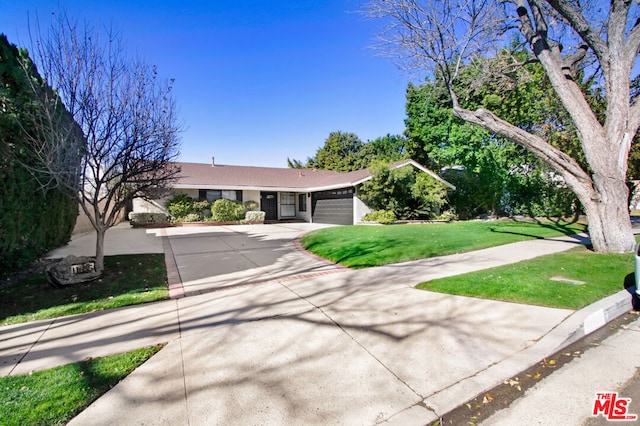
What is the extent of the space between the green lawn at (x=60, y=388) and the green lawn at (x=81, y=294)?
1.95 metres

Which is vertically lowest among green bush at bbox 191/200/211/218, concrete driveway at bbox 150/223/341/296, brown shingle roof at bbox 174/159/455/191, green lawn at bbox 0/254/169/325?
green lawn at bbox 0/254/169/325

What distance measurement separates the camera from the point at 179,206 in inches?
711

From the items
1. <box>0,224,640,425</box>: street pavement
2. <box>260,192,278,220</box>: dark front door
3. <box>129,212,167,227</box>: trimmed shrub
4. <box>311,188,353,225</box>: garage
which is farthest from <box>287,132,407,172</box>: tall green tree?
<box>0,224,640,425</box>: street pavement

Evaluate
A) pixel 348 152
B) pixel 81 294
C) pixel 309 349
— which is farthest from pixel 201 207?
pixel 348 152

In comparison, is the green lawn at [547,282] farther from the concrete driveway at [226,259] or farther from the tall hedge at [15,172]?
the tall hedge at [15,172]

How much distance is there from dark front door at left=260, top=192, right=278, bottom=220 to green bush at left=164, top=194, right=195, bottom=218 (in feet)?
17.6

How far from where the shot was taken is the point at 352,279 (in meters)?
5.70

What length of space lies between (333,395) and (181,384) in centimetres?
133

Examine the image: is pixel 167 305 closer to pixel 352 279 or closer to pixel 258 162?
pixel 352 279

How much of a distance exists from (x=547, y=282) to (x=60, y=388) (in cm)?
668

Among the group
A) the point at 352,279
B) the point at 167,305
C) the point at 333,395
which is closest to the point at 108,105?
the point at 167,305

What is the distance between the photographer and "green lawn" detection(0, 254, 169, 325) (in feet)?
14.4

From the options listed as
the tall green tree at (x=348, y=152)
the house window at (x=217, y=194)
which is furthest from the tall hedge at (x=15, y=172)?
the tall green tree at (x=348, y=152)

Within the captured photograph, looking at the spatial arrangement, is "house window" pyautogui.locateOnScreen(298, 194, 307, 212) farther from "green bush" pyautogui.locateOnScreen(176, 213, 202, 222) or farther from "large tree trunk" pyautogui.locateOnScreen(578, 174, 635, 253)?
"large tree trunk" pyautogui.locateOnScreen(578, 174, 635, 253)
